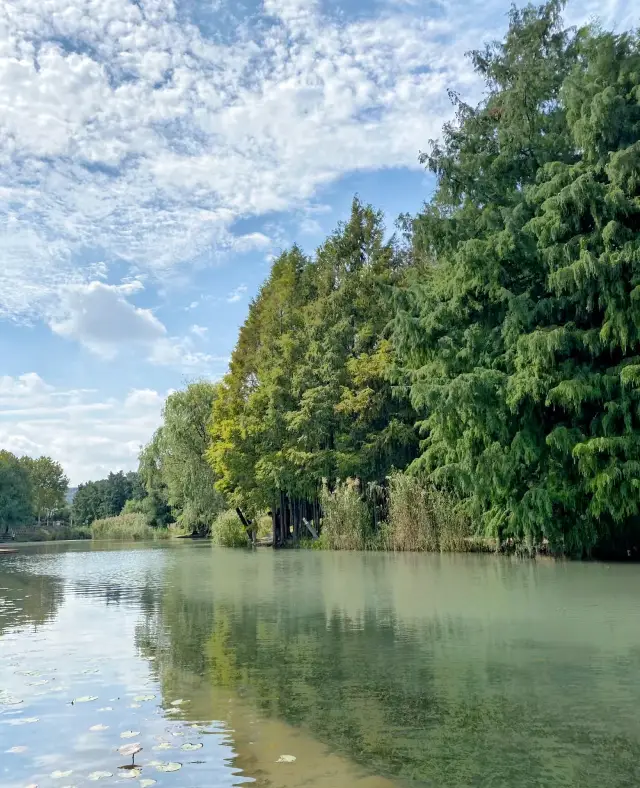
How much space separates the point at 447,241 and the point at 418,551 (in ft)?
29.3

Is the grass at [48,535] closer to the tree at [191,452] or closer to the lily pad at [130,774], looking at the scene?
the tree at [191,452]

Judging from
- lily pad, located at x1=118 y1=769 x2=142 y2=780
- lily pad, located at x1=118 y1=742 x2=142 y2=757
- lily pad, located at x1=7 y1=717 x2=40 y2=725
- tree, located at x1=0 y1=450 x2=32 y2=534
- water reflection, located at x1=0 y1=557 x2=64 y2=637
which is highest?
tree, located at x1=0 y1=450 x2=32 y2=534

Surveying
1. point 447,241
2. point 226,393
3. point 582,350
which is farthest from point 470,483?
point 226,393

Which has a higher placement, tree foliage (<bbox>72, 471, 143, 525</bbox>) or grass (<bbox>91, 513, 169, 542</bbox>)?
tree foliage (<bbox>72, 471, 143, 525</bbox>)

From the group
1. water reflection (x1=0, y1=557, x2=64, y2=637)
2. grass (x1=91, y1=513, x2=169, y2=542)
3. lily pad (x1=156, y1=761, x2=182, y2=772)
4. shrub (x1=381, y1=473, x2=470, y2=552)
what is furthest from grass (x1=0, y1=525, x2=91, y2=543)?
lily pad (x1=156, y1=761, x2=182, y2=772)

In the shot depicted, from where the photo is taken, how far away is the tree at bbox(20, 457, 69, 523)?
87750 millimetres

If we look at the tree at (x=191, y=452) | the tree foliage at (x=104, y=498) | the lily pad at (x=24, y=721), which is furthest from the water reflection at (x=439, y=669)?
the tree foliage at (x=104, y=498)

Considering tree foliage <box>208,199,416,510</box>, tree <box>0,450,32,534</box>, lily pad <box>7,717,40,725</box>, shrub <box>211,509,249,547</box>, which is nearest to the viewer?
lily pad <box>7,717,40,725</box>

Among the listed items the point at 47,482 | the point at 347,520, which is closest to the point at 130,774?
the point at 347,520

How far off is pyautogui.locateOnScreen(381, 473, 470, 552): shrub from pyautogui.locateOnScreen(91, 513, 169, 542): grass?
1328 inches

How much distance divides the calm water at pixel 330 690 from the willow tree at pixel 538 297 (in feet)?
17.9

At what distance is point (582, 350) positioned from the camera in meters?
16.8

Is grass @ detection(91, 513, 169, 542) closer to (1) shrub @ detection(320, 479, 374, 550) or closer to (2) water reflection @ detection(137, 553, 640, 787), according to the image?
(1) shrub @ detection(320, 479, 374, 550)

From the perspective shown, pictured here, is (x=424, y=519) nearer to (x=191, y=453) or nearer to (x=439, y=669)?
(x=439, y=669)
